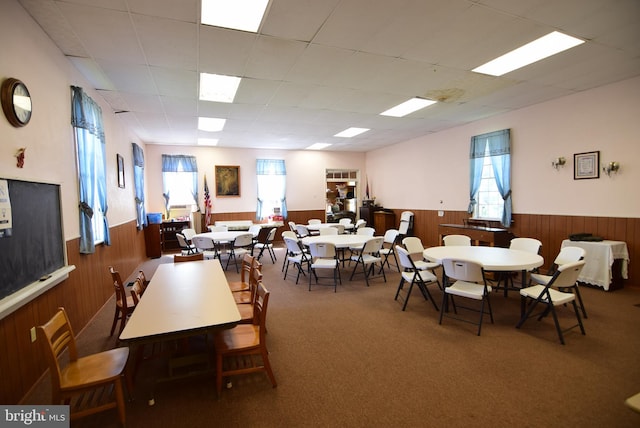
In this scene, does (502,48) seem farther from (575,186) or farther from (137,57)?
(137,57)

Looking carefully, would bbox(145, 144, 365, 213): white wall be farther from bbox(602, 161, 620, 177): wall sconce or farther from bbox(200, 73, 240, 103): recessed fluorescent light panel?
bbox(602, 161, 620, 177): wall sconce

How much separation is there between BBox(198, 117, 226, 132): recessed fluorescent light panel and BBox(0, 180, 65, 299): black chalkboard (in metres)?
3.70

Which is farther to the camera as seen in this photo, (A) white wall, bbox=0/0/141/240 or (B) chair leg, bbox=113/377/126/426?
(A) white wall, bbox=0/0/141/240

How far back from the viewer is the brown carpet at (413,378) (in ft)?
6.57

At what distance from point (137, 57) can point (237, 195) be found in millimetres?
5994

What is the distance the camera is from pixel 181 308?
213 centimetres

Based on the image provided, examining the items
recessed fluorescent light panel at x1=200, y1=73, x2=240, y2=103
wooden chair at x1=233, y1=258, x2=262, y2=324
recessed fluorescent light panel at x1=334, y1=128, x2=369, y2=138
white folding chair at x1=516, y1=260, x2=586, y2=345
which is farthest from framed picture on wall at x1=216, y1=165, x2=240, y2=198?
white folding chair at x1=516, y1=260, x2=586, y2=345

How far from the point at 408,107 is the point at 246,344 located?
16.5ft

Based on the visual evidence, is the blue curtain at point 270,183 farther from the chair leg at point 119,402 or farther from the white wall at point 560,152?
the chair leg at point 119,402

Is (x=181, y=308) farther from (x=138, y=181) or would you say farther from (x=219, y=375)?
(x=138, y=181)

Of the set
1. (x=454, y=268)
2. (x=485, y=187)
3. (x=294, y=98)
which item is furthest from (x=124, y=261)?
(x=485, y=187)

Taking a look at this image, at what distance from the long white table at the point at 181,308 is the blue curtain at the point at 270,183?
654 cm

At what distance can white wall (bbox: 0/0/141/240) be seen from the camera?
2258 millimetres

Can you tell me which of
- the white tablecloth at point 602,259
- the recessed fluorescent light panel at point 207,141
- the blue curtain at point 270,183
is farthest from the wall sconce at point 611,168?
the recessed fluorescent light panel at point 207,141
